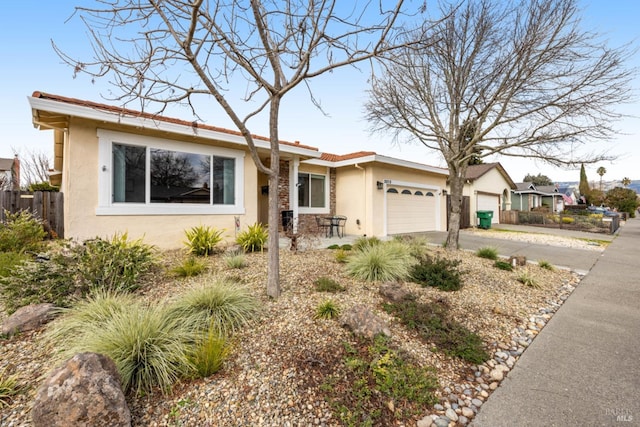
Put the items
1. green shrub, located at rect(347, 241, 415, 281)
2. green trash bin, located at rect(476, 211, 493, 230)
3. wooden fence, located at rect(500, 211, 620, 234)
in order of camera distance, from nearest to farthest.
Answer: green shrub, located at rect(347, 241, 415, 281) → wooden fence, located at rect(500, 211, 620, 234) → green trash bin, located at rect(476, 211, 493, 230)

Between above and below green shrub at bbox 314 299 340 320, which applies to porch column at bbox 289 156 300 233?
above

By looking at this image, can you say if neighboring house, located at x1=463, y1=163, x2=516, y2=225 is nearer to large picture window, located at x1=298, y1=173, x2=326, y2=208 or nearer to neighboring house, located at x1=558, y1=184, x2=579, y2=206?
large picture window, located at x1=298, y1=173, x2=326, y2=208

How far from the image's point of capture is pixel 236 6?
3.56 metres

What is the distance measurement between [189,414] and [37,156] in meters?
32.9

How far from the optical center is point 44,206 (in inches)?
277

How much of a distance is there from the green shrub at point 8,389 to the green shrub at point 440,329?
357cm

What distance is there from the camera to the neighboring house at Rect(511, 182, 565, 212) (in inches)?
973

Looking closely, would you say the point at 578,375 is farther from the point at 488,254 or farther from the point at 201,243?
the point at 201,243

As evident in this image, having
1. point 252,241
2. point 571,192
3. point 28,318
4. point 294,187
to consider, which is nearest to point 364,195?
point 294,187

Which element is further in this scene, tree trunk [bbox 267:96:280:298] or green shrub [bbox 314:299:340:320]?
tree trunk [bbox 267:96:280:298]

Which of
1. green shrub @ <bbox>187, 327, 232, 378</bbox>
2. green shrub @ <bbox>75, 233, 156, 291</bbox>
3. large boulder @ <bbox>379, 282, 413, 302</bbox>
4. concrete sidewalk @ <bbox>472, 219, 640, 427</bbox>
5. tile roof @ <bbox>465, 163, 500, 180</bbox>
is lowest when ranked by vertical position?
concrete sidewalk @ <bbox>472, 219, 640, 427</bbox>

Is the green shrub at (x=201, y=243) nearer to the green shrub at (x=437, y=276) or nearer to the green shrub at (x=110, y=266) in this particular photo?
the green shrub at (x=110, y=266)

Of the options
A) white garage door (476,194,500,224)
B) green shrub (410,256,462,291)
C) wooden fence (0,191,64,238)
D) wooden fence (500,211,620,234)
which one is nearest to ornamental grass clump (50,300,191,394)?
green shrub (410,256,462,291)

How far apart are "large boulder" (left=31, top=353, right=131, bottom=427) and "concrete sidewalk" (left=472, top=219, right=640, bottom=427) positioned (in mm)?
2576
